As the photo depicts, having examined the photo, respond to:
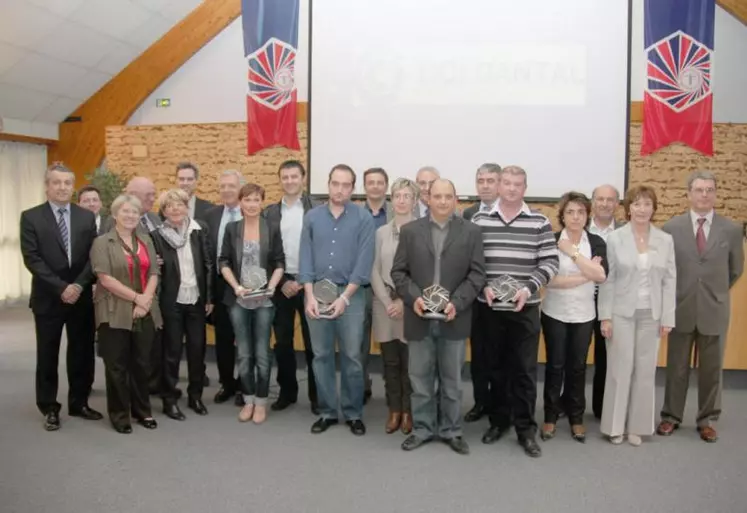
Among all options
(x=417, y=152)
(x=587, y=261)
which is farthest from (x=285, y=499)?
(x=417, y=152)

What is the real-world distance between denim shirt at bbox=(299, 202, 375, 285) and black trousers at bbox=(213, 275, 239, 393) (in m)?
0.95

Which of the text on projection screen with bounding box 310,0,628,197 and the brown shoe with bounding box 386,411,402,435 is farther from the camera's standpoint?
the text on projection screen with bounding box 310,0,628,197

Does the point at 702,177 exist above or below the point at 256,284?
above

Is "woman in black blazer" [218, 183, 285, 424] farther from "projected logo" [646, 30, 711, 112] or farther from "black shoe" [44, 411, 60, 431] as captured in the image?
"projected logo" [646, 30, 711, 112]

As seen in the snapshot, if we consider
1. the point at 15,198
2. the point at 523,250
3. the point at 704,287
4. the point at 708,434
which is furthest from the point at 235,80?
the point at 708,434

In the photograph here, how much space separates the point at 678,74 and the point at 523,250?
453 centimetres

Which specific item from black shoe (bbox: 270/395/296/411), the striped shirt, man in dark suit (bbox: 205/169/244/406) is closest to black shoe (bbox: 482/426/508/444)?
the striped shirt

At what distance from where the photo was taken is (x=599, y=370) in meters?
4.16

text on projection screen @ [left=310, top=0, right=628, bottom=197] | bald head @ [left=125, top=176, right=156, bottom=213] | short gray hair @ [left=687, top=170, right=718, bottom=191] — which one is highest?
text on projection screen @ [left=310, top=0, right=628, bottom=197]

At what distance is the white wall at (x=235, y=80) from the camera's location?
24.5 feet

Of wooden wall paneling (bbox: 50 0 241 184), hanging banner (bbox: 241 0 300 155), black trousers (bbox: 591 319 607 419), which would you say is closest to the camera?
black trousers (bbox: 591 319 607 419)

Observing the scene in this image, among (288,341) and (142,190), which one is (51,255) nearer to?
(142,190)

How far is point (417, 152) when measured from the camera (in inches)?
281

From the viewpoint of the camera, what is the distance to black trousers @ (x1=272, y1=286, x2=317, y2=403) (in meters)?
4.20
